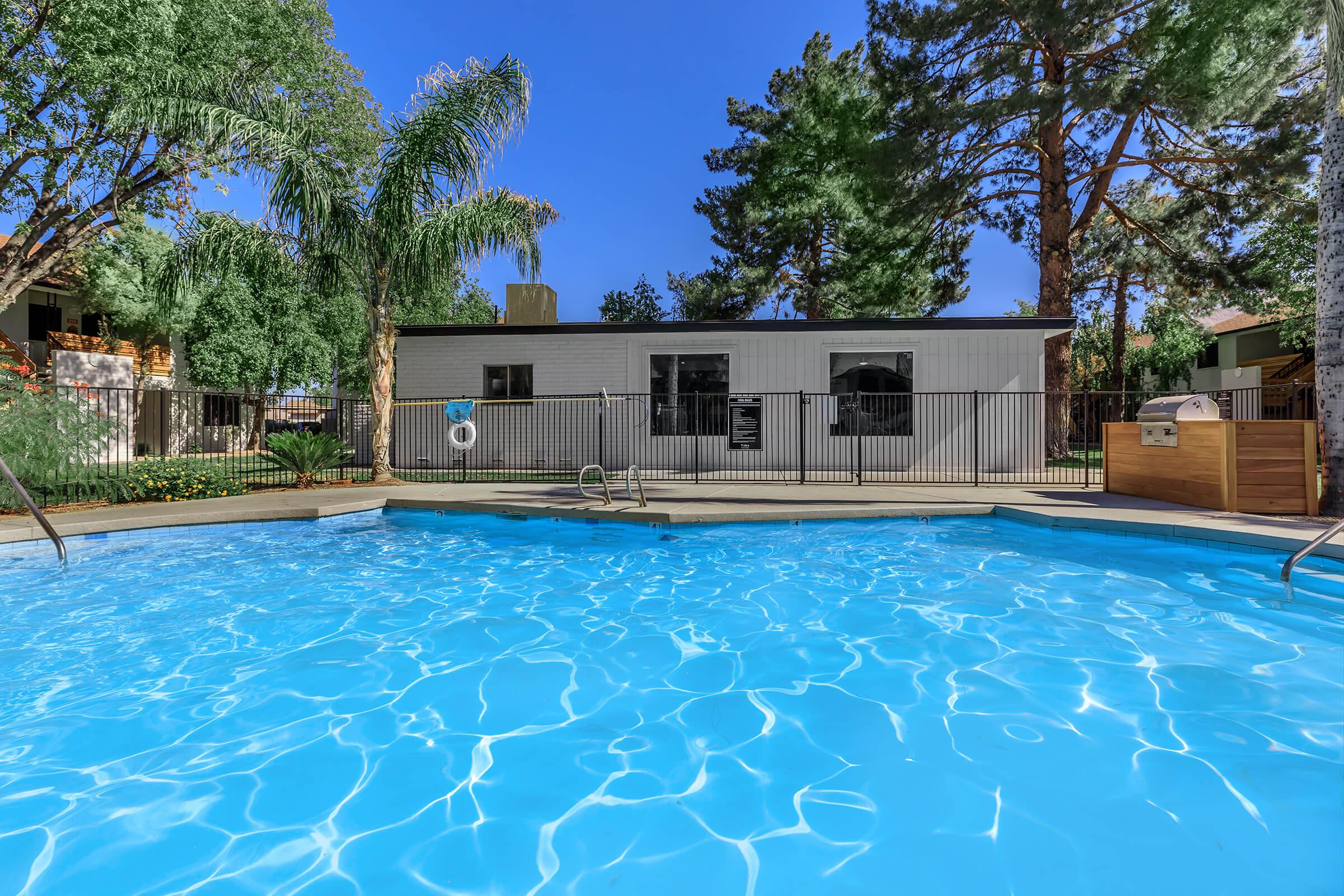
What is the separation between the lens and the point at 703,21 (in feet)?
66.1

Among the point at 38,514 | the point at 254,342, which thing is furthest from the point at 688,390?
the point at 254,342

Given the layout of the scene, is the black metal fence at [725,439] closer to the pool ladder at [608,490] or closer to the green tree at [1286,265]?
the pool ladder at [608,490]

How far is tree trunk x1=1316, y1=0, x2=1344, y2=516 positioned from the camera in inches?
284

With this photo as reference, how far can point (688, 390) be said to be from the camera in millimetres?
14227

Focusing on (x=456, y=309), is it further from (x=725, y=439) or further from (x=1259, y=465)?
(x=1259, y=465)

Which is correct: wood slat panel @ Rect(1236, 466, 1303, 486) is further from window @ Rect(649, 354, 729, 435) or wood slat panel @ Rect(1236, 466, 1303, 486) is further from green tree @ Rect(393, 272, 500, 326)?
green tree @ Rect(393, 272, 500, 326)

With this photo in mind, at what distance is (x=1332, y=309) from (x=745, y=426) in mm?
9116

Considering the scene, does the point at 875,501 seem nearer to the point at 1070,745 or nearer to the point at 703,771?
the point at 1070,745

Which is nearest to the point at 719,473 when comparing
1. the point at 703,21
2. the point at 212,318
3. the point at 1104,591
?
the point at 1104,591

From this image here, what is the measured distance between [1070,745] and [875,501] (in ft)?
19.8

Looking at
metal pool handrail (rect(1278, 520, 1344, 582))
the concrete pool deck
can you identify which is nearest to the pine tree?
the concrete pool deck

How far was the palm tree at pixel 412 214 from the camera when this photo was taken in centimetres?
1031

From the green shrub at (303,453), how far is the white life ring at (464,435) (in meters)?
2.11

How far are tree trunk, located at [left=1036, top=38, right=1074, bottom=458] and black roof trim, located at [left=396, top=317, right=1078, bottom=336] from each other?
3181 millimetres
